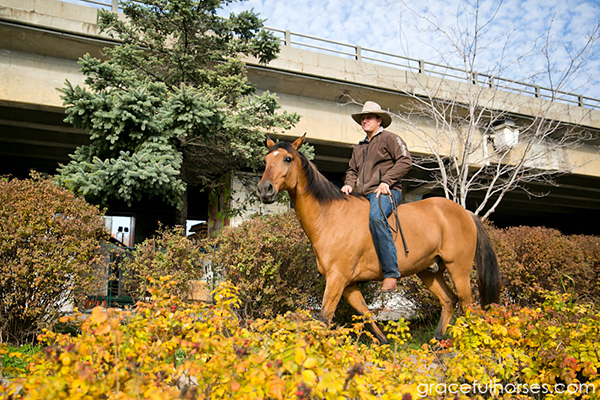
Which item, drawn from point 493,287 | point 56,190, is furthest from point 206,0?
point 493,287

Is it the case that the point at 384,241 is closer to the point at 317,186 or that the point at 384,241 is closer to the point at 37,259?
the point at 317,186

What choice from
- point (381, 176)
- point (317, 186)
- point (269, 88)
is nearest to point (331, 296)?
point (317, 186)

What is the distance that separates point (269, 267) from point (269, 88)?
8.19 metres

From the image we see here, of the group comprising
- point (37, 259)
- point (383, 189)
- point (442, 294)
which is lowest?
point (442, 294)

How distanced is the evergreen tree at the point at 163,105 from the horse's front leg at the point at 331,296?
13.5 feet

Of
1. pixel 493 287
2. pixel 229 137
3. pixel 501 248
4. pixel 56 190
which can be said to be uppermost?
pixel 229 137

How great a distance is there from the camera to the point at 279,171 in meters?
3.91

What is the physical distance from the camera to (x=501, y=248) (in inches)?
275

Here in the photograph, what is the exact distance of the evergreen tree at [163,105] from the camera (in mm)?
6715

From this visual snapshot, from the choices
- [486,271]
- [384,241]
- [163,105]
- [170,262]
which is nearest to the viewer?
[384,241]

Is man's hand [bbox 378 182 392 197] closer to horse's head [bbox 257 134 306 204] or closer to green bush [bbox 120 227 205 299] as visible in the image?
horse's head [bbox 257 134 306 204]

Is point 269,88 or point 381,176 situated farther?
point 269,88

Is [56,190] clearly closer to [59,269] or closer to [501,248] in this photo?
[59,269]

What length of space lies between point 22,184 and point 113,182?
1498mm
